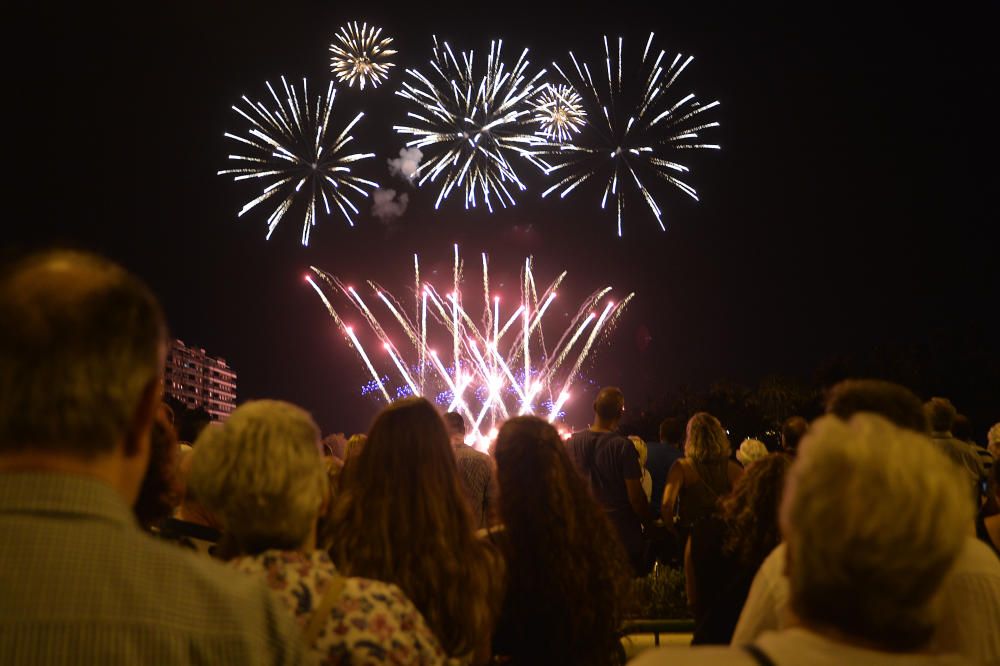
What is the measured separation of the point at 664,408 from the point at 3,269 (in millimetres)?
79591

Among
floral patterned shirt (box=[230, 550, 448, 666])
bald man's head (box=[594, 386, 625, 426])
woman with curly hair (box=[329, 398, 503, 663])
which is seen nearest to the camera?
floral patterned shirt (box=[230, 550, 448, 666])

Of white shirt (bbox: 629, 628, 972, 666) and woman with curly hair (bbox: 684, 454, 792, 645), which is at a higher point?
woman with curly hair (bbox: 684, 454, 792, 645)

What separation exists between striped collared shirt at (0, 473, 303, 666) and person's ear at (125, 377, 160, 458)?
0.12 meters

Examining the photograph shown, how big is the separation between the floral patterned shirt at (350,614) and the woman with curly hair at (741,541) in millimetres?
2042

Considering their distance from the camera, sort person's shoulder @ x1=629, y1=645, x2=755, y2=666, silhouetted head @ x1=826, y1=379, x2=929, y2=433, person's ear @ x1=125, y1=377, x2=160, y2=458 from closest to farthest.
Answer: person's ear @ x1=125, y1=377, x2=160, y2=458, person's shoulder @ x1=629, y1=645, x2=755, y2=666, silhouetted head @ x1=826, y1=379, x2=929, y2=433

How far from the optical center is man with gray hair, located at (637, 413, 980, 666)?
1.97 meters

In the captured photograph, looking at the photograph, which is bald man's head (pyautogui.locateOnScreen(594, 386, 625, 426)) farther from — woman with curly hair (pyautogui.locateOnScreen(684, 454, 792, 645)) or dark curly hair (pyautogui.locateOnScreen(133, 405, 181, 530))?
dark curly hair (pyautogui.locateOnScreen(133, 405, 181, 530))

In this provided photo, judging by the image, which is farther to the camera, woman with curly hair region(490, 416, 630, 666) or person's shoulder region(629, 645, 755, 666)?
woman with curly hair region(490, 416, 630, 666)

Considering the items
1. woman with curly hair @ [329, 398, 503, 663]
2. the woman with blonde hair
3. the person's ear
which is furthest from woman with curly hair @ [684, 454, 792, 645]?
the person's ear

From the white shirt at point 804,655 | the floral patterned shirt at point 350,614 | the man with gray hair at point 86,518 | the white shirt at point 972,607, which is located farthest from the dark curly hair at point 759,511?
the man with gray hair at point 86,518

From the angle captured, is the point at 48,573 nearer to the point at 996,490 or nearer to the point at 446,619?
the point at 446,619

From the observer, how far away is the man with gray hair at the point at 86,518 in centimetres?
170

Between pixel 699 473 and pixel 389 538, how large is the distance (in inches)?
144

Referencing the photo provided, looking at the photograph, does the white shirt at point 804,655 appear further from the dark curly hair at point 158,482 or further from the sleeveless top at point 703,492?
the sleeveless top at point 703,492
